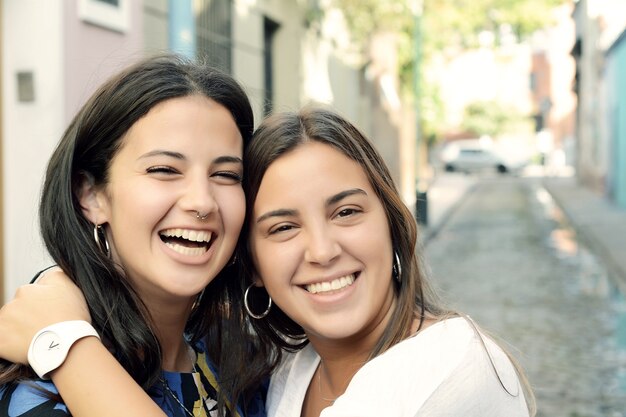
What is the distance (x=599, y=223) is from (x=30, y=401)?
18042 mm

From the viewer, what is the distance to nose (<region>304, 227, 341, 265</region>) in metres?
2.30

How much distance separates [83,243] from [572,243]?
595 inches

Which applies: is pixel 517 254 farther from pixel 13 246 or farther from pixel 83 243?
pixel 83 243

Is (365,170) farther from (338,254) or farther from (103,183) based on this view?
(103,183)

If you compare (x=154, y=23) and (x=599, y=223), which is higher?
(x=154, y=23)

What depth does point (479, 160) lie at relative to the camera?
158 ft

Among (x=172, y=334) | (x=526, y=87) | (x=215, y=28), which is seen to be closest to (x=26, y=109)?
A: (x=215, y=28)

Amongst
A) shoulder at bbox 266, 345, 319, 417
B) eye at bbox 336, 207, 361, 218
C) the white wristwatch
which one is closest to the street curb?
shoulder at bbox 266, 345, 319, 417

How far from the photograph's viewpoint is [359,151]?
7.91ft

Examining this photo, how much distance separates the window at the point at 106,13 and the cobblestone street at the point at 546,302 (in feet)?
11.7

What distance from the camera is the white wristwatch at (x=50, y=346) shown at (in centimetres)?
194

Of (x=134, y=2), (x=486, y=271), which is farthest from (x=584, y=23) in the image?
(x=134, y=2)

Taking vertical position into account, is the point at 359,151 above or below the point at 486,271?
above

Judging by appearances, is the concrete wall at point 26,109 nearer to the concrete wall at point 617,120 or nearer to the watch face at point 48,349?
the watch face at point 48,349
